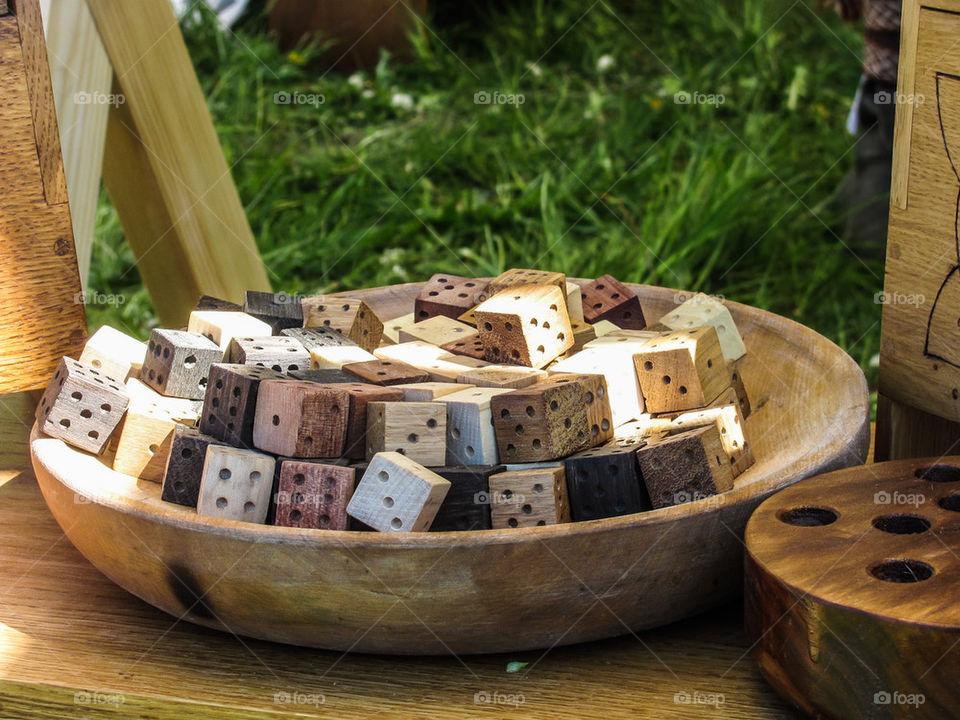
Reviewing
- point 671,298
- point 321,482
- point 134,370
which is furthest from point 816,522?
point 134,370

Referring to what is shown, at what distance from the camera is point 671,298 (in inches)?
68.7

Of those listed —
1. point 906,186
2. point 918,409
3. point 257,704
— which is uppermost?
Result: point 906,186

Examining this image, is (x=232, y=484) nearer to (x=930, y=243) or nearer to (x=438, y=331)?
(x=438, y=331)

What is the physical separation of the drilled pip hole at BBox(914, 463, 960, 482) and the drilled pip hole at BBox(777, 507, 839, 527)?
5.4 inches

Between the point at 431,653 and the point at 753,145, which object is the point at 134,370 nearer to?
the point at 431,653

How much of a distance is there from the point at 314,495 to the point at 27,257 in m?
0.62

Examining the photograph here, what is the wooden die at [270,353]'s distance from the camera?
141cm

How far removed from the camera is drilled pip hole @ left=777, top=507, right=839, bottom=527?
108 cm

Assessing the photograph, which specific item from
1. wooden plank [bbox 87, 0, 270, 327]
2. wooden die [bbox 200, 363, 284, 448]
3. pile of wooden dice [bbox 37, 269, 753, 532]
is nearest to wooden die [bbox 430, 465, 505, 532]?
pile of wooden dice [bbox 37, 269, 753, 532]

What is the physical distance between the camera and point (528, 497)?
1.17 m

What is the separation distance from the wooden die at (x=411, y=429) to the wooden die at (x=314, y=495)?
9 centimetres

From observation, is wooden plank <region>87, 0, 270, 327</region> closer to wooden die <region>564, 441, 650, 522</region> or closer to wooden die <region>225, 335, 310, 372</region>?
wooden die <region>225, 335, 310, 372</region>

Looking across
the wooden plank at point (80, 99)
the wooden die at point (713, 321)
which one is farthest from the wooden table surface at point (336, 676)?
the wooden plank at point (80, 99)

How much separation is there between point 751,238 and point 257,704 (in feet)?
9.08
